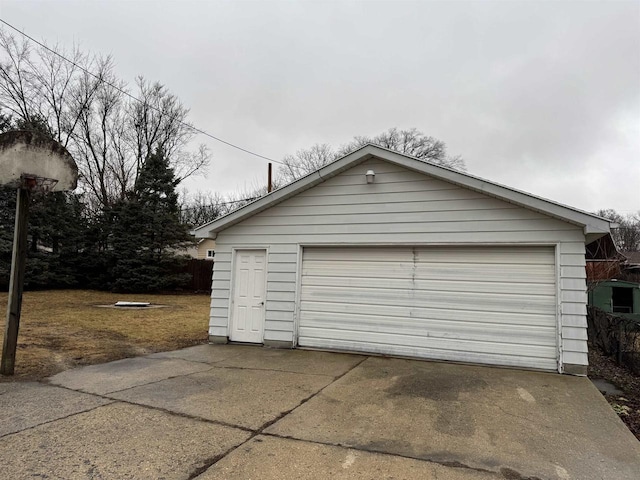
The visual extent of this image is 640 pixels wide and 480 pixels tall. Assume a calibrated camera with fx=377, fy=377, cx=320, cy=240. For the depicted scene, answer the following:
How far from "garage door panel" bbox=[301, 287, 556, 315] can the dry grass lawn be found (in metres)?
3.32

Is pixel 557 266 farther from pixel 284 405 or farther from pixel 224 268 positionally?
pixel 224 268

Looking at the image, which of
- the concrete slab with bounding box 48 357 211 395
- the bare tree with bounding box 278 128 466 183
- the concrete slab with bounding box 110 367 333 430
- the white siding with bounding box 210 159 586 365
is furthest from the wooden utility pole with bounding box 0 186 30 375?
the bare tree with bounding box 278 128 466 183

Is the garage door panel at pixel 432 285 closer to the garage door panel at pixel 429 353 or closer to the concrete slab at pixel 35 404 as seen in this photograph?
the garage door panel at pixel 429 353

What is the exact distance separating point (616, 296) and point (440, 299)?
1212 centimetres

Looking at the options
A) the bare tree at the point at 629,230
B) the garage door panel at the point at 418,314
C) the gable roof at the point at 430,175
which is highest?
the bare tree at the point at 629,230

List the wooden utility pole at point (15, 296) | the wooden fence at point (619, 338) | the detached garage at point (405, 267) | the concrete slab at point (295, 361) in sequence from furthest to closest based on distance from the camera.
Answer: the wooden fence at point (619, 338), the detached garage at point (405, 267), the concrete slab at point (295, 361), the wooden utility pole at point (15, 296)

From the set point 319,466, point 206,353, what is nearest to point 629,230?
point 206,353

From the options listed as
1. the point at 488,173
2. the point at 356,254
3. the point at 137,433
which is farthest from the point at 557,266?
the point at 488,173

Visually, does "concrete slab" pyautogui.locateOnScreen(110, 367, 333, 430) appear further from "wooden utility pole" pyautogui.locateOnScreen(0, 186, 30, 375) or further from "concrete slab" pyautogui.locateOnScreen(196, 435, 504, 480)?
"wooden utility pole" pyautogui.locateOnScreen(0, 186, 30, 375)

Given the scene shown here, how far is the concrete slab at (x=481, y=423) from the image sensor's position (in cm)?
300

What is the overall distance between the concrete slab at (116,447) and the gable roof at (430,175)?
468 cm

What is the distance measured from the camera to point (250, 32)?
→ 36.9ft

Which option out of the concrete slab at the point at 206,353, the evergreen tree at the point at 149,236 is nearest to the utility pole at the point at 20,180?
the concrete slab at the point at 206,353

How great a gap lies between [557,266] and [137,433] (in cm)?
611
